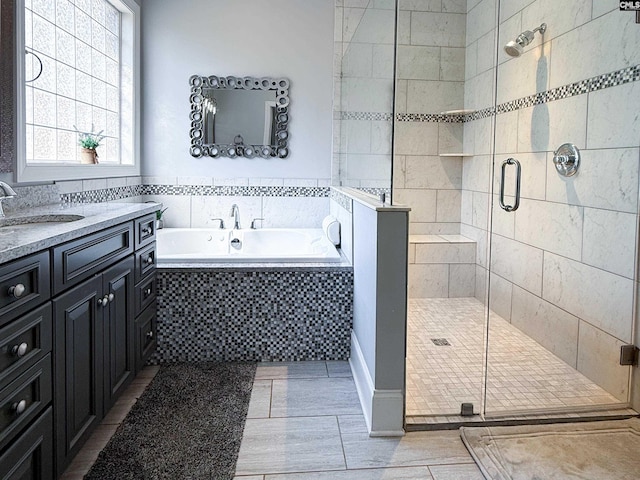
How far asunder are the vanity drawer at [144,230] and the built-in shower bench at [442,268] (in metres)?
2.21

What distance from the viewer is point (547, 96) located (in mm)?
3225

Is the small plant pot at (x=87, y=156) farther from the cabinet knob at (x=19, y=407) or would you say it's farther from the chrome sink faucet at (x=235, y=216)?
the cabinet knob at (x=19, y=407)

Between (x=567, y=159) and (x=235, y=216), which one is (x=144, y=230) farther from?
(x=567, y=159)

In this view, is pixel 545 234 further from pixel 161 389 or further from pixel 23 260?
pixel 23 260

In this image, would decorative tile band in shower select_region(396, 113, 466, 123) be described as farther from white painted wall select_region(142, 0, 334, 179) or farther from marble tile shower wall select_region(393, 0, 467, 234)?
white painted wall select_region(142, 0, 334, 179)

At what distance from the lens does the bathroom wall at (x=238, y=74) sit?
14.8 ft

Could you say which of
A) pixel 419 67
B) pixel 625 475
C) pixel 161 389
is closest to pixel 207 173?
pixel 419 67

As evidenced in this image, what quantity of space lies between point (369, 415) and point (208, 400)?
0.79 m

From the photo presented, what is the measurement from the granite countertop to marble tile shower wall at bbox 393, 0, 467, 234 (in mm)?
2480

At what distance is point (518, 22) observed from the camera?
138 inches

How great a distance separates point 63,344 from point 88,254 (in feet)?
1.20

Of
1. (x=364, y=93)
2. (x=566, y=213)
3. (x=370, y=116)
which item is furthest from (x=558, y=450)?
(x=364, y=93)

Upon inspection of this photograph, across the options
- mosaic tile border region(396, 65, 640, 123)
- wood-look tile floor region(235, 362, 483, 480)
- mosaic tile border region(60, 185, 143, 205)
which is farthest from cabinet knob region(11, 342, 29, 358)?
mosaic tile border region(396, 65, 640, 123)

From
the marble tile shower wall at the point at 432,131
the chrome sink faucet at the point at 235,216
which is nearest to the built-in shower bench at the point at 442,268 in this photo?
the marble tile shower wall at the point at 432,131
